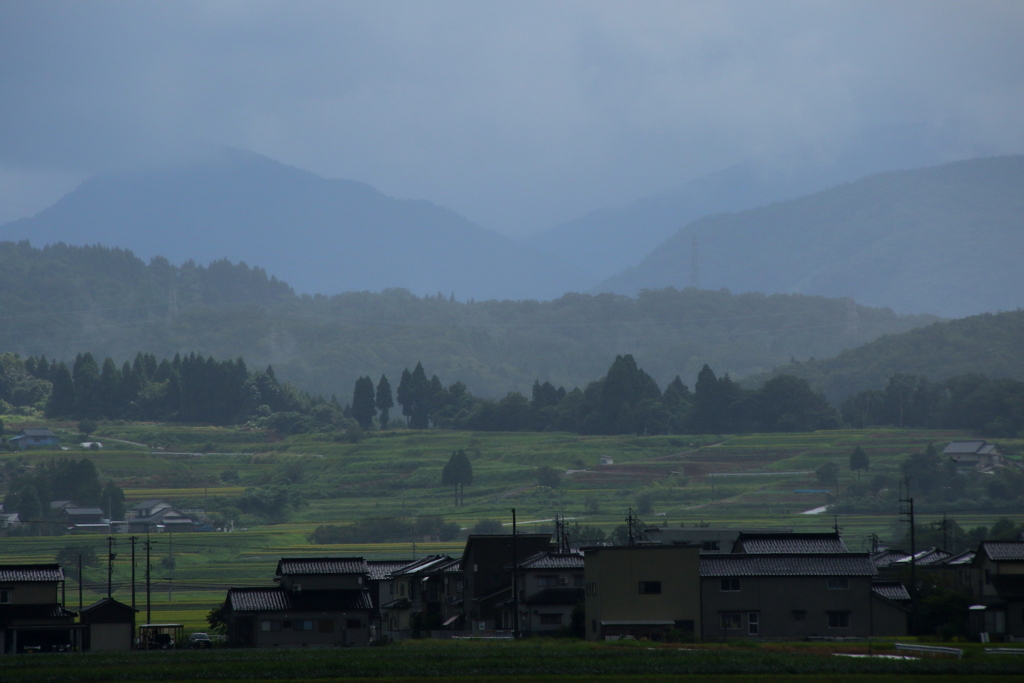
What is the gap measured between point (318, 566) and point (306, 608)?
2.43 metres

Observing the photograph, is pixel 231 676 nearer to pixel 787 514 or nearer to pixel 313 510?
pixel 787 514

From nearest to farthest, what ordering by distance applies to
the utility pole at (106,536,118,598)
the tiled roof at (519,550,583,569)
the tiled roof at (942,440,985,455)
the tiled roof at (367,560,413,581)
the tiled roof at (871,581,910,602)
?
1. the tiled roof at (871,581,910,602)
2. the tiled roof at (519,550,583,569)
3. the utility pole at (106,536,118,598)
4. the tiled roof at (367,560,413,581)
5. the tiled roof at (942,440,985,455)

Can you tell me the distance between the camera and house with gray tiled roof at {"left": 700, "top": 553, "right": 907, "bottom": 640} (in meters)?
50.6

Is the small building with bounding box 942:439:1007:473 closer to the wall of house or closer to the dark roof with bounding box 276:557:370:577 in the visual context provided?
the wall of house

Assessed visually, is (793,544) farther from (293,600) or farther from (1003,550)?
(293,600)

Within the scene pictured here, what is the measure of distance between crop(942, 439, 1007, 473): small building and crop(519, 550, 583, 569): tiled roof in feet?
→ 345

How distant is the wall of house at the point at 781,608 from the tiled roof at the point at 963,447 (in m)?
117

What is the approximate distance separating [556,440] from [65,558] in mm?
88482

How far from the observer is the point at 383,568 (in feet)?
250

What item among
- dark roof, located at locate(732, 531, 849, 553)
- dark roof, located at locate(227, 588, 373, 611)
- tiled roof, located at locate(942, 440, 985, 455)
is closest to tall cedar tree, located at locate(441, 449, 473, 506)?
tiled roof, located at locate(942, 440, 985, 455)

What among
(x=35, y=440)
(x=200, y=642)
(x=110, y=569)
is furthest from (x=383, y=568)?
(x=35, y=440)

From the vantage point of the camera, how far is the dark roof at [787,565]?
167 ft

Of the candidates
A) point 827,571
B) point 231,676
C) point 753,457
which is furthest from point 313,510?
point 231,676

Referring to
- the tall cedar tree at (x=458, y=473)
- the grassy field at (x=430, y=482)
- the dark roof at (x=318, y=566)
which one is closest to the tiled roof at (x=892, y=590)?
the dark roof at (x=318, y=566)
